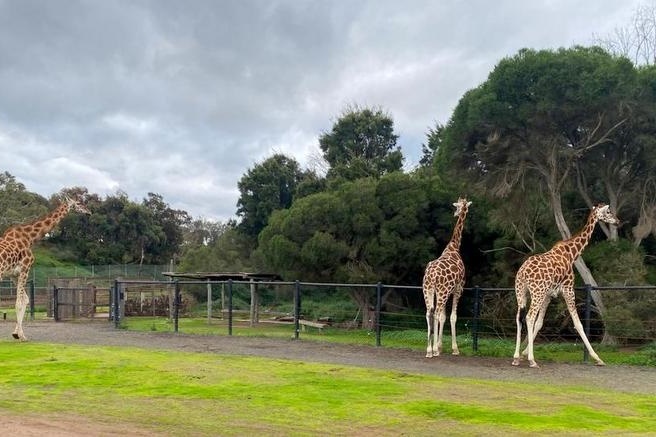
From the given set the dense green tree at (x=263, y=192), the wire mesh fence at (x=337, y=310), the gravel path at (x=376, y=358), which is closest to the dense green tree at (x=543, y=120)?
the wire mesh fence at (x=337, y=310)

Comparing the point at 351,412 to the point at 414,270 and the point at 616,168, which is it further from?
the point at 414,270

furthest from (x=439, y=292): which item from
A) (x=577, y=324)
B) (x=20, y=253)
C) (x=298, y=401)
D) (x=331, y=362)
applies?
(x=20, y=253)

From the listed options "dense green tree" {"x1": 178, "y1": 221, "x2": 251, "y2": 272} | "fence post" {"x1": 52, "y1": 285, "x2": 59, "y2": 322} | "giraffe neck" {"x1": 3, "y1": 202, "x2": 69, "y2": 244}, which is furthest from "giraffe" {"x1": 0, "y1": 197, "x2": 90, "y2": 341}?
"dense green tree" {"x1": 178, "y1": 221, "x2": 251, "y2": 272}

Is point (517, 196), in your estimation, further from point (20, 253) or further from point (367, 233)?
point (20, 253)

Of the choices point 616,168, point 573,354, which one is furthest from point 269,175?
point 573,354

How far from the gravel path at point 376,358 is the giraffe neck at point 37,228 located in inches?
99.1

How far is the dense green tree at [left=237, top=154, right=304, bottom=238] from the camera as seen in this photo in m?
36.7

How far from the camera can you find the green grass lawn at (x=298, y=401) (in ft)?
21.0

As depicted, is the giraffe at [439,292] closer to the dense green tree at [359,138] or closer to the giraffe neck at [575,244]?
the giraffe neck at [575,244]

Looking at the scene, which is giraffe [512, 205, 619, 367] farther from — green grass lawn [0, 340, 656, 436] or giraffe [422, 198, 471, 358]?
green grass lawn [0, 340, 656, 436]

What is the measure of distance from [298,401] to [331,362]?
13.2 ft

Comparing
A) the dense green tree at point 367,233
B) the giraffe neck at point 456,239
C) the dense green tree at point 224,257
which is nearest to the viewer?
the giraffe neck at point 456,239

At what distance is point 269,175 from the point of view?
123 ft

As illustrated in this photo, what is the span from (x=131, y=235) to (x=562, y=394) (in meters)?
50.0
